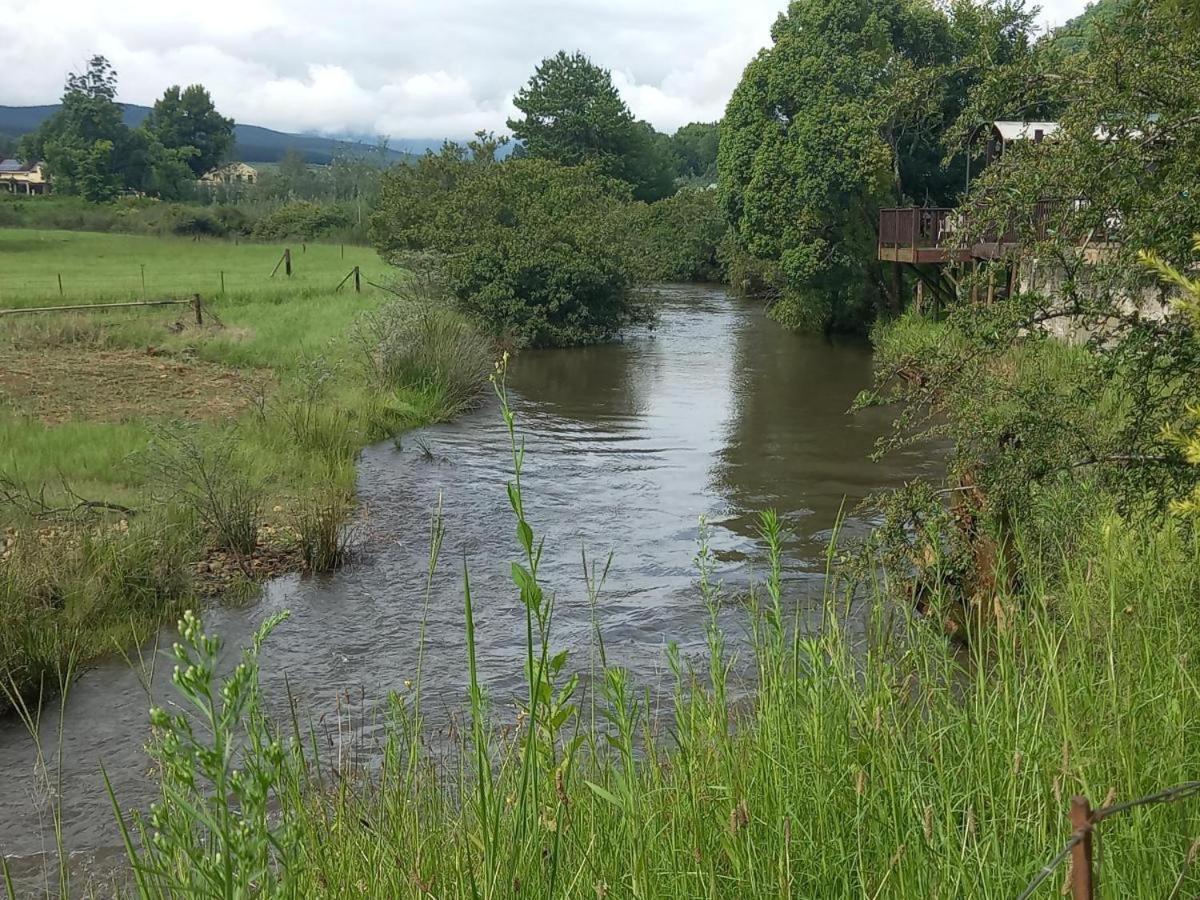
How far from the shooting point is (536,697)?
1445 millimetres

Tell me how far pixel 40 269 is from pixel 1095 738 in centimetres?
3678

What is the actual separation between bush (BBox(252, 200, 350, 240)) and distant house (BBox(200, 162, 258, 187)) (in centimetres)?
1737

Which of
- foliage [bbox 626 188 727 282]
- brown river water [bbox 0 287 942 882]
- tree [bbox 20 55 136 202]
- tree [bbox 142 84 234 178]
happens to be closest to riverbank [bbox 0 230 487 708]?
brown river water [bbox 0 287 942 882]

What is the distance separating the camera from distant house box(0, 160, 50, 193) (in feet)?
268

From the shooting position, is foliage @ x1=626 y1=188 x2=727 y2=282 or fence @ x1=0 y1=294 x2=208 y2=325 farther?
foliage @ x1=626 y1=188 x2=727 y2=282

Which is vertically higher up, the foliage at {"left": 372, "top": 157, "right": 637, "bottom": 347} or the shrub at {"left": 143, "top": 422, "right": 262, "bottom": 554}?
the foliage at {"left": 372, "top": 157, "right": 637, "bottom": 347}

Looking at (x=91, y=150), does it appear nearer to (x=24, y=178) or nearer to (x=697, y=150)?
(x=24, y=178)

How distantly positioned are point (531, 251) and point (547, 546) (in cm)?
1645

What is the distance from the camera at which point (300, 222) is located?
193 feet

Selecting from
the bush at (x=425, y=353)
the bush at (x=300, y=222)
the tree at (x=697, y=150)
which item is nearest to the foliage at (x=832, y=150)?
the bush at (x=425, y=353)

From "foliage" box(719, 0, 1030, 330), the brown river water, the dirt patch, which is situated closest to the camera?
the brown river water

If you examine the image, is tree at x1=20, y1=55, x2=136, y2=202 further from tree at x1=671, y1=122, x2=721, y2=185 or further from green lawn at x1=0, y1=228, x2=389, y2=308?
tree at x1=671, y1=122, x2=721, y2=185

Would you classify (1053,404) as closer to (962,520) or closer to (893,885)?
(962,520)

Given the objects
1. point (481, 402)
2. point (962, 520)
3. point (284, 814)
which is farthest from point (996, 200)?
point (481, 402)
